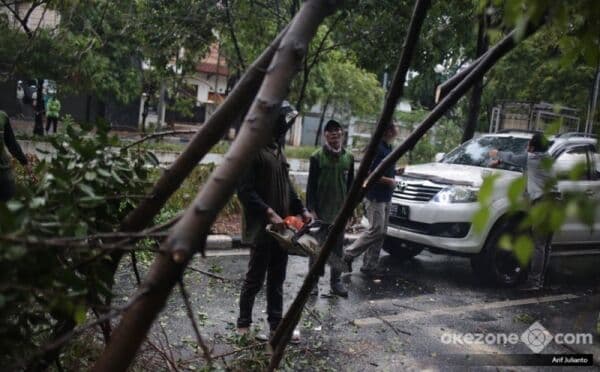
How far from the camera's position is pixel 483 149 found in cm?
833

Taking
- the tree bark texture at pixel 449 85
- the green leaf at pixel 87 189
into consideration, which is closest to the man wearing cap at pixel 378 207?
the tree bark texture at pixel 449 85

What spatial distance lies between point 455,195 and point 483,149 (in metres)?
1.68

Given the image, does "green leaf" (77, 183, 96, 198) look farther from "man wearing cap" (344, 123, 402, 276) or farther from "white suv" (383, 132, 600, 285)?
"white suv" (383, 132, 600, 285)

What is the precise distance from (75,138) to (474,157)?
6955 mm

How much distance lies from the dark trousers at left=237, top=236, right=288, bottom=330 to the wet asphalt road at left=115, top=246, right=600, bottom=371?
319mm

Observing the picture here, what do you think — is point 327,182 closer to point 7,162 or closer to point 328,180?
point 328,180

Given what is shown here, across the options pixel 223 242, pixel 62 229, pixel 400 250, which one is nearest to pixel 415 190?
pixel 400 250

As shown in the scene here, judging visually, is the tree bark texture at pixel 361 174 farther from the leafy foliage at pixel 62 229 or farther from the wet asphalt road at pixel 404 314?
the wet asphalt road at pixel 404 314

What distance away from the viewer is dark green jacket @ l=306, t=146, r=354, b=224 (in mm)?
5898

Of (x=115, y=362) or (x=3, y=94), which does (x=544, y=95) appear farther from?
(x=3, y=94)

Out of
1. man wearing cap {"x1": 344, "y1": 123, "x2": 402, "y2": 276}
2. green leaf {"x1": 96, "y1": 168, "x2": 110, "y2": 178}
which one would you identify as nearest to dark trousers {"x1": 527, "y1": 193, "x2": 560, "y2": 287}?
man wearing cap {"x1": 344, "y1": 123, "x2": 402, "y2": 276}

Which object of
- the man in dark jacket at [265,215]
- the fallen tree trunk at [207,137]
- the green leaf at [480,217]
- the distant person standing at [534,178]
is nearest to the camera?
the green leaf at [480,217]

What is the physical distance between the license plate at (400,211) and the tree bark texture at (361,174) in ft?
16.8

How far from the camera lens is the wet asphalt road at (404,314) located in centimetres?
461
